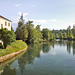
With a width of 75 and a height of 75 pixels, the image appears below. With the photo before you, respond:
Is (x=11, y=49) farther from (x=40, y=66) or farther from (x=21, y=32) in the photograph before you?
(x=21, y=32)

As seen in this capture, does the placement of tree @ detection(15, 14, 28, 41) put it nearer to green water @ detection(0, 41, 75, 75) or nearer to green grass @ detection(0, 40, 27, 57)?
green grass @ detection(0, 40, 27, 57)

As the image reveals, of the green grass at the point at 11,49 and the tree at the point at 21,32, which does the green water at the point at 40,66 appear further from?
the tree at the point at 21,32

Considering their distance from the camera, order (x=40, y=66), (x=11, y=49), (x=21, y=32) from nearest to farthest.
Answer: (x=40, y=66) → (x=11, y=49) → (x=21, y=32)

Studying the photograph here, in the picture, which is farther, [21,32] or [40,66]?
[21,32]

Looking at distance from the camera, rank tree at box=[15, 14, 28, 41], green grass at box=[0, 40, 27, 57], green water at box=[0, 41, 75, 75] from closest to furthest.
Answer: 1. green water at box=[0, 41, 75, 75]
2. green grass at box=[0, 40, 27, 57]
3. tree at box=[15, 14, 28, 41]

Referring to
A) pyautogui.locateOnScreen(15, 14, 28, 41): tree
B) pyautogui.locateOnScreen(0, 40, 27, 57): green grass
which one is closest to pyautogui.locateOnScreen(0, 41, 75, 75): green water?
pyautogui.locateOnScreen(0, 40, 27, 57): green grass

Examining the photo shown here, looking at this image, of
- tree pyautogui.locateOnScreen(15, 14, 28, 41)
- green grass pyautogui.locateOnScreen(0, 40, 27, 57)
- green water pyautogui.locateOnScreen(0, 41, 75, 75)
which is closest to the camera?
green water pyautogui.locateOnScreen(0, 41, 75, 75)

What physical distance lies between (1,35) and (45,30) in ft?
307

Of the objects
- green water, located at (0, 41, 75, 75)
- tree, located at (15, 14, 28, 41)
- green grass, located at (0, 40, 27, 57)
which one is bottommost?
green water, located at (0, 41, 75, 75)

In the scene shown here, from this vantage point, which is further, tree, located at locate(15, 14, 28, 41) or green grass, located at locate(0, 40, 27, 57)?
tree, located at locate(15, 14, 28, 41)

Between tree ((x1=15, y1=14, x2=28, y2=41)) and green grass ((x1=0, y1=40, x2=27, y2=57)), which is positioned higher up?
tree ((x1=15, y1=14, x2=28, y2=41))

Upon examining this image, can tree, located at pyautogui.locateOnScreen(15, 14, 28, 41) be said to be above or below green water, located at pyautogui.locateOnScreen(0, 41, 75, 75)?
above

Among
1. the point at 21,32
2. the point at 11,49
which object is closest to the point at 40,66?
the point at 11,49

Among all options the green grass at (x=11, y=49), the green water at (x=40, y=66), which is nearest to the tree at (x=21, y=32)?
the green grass at (x=11, y=49)
